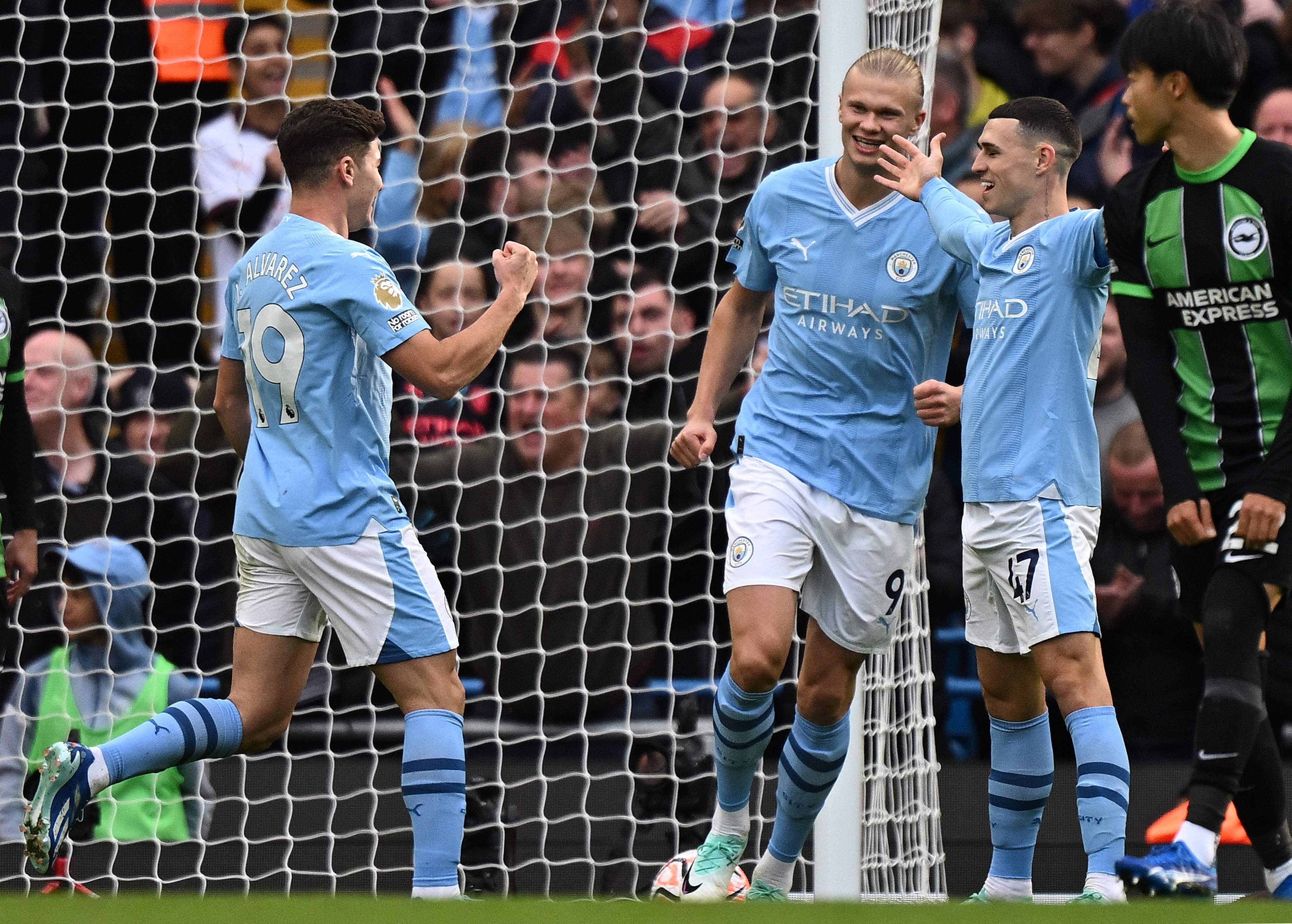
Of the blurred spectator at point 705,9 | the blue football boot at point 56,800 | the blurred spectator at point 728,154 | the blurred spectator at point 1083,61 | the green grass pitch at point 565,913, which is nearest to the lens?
the green grass pitch at point 565,913

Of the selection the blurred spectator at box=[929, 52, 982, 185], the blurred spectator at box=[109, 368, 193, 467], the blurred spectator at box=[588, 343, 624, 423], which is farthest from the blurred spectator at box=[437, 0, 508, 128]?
the blurred spectator at box=[929, 52, 982, 185]

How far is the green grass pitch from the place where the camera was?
2184 millimetres

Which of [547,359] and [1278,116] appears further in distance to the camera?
[547,359]

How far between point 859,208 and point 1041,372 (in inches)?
26.8

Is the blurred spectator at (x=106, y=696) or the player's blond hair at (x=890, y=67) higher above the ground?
the player's blond hair at (x=890, y=67)

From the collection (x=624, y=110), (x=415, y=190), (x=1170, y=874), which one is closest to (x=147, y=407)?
(x=415, y=190)

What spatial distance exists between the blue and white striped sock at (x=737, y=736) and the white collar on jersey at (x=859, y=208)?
1.10 metres

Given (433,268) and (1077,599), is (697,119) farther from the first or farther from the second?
(1077,599)

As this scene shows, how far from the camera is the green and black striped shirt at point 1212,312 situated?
3.11 metres

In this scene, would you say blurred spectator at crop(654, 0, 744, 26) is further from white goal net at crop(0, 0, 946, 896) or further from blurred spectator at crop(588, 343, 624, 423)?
blurred spectator at crop(588, 343, 624, 423)

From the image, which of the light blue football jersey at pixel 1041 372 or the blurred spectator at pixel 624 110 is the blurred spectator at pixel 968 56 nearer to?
the blurred spectator at pixel 624 110

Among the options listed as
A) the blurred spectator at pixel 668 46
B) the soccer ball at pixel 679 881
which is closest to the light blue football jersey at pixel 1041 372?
the soccer ball at pixel 679 881

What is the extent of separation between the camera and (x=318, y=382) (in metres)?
3.67

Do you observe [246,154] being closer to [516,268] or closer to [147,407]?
[147,407]
